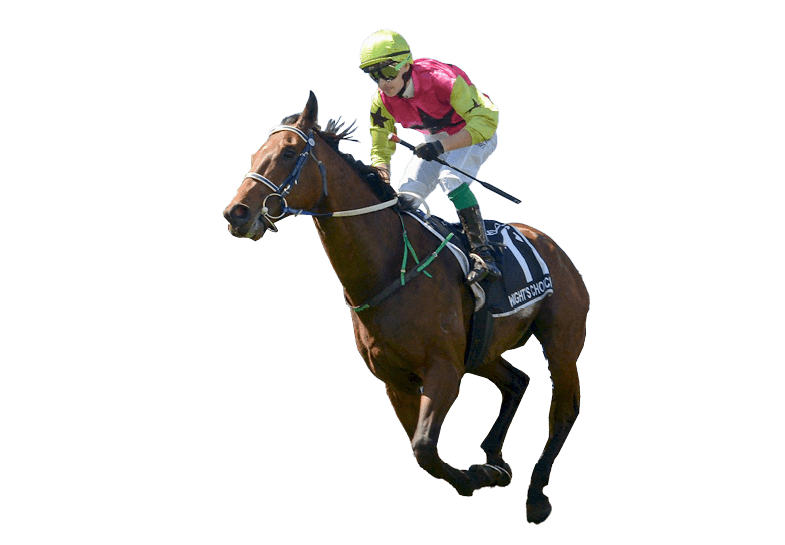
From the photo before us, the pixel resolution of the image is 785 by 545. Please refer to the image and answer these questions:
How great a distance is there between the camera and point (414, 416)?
11531mm

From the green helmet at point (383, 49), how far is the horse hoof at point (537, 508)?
13.8 feet

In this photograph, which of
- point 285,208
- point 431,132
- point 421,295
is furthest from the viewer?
point 431,132

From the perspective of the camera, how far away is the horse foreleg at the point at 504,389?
41.5 feet

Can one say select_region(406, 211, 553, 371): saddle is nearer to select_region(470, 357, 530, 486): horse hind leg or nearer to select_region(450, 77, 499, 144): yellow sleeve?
select_region(450, 77, 499, 144): yellow sleeve

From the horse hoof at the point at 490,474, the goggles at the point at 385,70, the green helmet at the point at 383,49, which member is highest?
the green helmet at the point at 383,49

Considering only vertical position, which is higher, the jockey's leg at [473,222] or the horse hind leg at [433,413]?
the jockey's leg at [473,222]

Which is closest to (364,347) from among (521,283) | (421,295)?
(421,295)

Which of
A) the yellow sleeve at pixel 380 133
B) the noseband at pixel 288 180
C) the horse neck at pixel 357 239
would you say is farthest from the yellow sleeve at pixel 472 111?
the noseband at pixel 288 180

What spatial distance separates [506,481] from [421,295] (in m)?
2.52

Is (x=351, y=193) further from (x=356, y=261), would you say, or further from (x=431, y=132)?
(x=431, y=132)

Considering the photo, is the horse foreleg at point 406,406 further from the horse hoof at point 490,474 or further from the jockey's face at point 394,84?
the jockey's face at point 394,84

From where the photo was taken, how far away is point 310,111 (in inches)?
412

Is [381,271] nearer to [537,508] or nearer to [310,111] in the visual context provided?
[310,111]

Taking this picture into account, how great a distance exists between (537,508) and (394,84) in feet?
13.6
